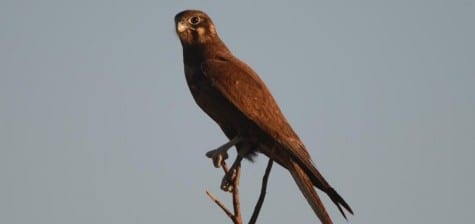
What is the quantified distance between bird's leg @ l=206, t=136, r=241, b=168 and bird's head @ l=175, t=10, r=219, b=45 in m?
1.29

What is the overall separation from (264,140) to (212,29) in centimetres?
156

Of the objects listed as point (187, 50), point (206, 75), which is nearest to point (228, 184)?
point (206, 75)

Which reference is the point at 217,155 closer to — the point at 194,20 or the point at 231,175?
the point at 231,175

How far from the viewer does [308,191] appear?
19.1 ft

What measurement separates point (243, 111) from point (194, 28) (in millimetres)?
1317

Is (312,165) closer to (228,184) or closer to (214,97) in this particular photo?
(228,184)

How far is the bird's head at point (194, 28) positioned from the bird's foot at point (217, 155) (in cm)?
142

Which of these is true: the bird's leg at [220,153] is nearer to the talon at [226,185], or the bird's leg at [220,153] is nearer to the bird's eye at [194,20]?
the talon at [226,185]

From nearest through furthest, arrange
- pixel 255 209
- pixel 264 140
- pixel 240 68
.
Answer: pixel 255 209 → pixel 264 140 → pixel 240 68

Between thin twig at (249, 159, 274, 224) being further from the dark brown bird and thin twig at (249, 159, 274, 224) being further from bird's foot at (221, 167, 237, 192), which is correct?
the dark brown bird

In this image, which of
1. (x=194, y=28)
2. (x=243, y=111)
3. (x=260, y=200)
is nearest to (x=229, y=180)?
(x=260, y=200)

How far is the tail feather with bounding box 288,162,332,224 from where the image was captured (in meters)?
5.50

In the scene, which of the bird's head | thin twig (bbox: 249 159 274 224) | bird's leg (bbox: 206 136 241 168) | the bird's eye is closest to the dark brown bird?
bird's leg (bbox: 206 136 241 168)

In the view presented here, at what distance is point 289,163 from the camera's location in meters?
Result: 6.26
